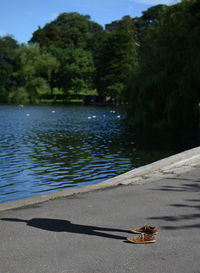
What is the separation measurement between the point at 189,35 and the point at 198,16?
77.3 inches

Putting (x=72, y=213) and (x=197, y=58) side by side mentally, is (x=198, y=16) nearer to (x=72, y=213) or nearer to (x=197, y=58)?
(x=197, y=58)

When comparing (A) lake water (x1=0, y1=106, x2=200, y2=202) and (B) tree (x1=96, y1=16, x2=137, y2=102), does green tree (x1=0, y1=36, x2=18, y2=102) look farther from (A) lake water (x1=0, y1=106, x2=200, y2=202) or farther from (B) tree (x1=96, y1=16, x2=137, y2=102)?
(A) lake water (x1=0, y1=106, x2=200, y2=202)

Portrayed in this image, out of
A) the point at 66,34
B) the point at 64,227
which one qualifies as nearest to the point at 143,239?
the point at 64,227

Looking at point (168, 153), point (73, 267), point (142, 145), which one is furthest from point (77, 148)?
point (73, 267)

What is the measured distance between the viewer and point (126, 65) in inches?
2891

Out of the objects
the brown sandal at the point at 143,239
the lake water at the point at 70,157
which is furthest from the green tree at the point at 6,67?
the brown sandal at the point at 143,239

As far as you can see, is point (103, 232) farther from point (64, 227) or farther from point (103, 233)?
point (64, 227)

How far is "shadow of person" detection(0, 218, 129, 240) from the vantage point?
15.5 feet

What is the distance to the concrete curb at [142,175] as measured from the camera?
6.34 meters

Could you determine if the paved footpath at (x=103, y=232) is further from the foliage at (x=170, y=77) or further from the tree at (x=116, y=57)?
the tree at (x=116, y=57)

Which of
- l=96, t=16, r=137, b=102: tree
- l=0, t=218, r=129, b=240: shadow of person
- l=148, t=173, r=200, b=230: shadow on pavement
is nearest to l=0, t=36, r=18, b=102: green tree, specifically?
l=96, t=16, r=137, b=102: tree

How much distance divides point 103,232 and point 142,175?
146 inches

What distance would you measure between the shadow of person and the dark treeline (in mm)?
16945

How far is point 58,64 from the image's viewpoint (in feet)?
300
